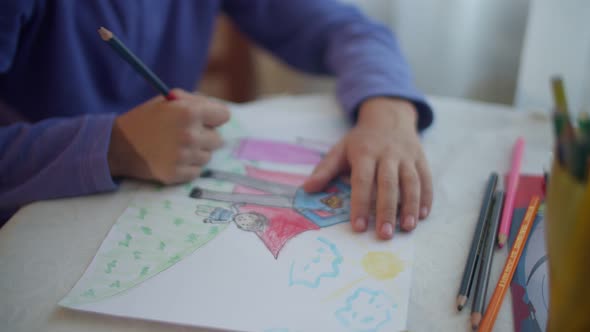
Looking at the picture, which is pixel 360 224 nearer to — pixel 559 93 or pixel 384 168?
pixel 384 168

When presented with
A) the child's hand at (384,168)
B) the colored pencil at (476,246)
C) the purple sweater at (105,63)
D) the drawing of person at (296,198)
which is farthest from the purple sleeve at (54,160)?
the colored pencil at (476,246)

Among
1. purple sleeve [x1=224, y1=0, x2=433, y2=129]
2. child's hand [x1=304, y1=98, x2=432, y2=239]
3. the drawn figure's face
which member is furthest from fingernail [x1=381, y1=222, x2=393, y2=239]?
purple sleeve [x1=224, y1=0, x2=433, y2=129]

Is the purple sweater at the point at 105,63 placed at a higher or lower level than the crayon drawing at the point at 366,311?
higher

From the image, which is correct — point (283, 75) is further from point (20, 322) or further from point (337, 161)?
point (20, 322)

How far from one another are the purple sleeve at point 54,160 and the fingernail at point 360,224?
0.24 meters

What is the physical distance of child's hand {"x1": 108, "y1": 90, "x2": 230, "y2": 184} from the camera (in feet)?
1.64

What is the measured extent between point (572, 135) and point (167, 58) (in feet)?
2.08

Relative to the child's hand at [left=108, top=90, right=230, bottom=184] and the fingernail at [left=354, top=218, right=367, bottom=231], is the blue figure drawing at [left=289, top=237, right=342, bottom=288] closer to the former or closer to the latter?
the fingernail at [left=354, top=218, right=367, bottom=231]

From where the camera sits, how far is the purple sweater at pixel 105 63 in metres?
0.49

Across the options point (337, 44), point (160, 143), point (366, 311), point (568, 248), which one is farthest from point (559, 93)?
point (337, 44)

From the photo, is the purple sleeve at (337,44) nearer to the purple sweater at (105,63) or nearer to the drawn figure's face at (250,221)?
the purple sweater at (105,63)

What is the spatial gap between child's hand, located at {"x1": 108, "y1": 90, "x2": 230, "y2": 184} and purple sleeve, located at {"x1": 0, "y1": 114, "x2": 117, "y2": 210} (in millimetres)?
17

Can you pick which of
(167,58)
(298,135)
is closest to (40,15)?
(167,58)

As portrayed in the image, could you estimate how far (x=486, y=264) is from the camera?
39 centimetres
